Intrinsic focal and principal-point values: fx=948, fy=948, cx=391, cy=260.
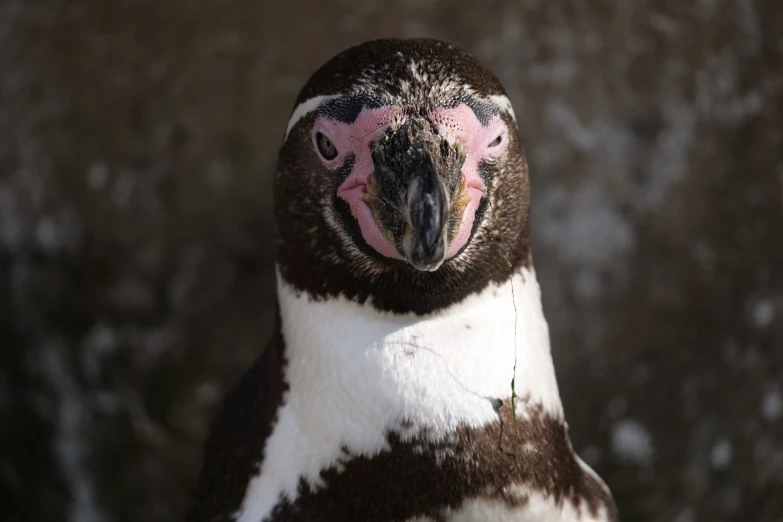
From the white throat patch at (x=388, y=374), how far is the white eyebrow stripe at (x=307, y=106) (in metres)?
0.34

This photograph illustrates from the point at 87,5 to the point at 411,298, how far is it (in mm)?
2282

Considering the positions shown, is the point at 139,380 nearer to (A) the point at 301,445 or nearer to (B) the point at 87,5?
(B) the point at 87,5

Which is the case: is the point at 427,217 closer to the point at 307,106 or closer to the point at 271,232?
the point at 307,106

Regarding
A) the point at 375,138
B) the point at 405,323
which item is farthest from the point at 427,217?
the point at 405,323

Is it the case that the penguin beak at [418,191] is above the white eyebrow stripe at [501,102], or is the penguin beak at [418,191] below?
below

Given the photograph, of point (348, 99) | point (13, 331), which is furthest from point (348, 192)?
point (13, 331)

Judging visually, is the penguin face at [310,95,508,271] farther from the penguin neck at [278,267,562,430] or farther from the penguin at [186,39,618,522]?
the penguin neck at [278,267,562,430]

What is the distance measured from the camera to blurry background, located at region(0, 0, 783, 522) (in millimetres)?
3289

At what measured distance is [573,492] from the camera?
189cm

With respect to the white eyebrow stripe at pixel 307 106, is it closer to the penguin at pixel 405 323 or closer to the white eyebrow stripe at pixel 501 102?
the penguin at pixel 405 323

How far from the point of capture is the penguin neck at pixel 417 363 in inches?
67.4

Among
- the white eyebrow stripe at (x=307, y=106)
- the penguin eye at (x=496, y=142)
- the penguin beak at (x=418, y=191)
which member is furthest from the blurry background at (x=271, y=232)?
the penguin beak at (x=418, y=191)

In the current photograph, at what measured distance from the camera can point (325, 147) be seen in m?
1.77

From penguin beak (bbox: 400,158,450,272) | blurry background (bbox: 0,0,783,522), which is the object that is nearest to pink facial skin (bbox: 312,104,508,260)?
penguin beak (bbox: 400,158,450,272)
